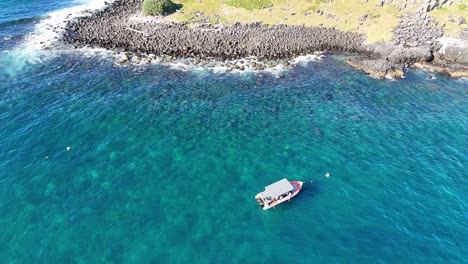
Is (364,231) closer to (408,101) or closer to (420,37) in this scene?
(408,101)

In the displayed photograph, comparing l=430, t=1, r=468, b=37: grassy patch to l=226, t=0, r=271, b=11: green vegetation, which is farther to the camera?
l=226, t=0, r=271, b=11: green vegetation

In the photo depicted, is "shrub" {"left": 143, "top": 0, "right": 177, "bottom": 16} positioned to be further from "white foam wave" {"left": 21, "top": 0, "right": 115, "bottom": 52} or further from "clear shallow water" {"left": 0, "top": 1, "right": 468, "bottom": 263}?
"clear shallow water" {"left": 0, "top": 1, "right": 468, "bottom": 263}

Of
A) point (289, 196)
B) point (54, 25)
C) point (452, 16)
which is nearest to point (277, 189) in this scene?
point (289, 196)

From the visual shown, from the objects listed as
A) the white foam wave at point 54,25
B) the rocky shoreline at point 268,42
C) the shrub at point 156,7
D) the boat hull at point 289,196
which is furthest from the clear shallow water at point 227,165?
the shrub at point 156,7

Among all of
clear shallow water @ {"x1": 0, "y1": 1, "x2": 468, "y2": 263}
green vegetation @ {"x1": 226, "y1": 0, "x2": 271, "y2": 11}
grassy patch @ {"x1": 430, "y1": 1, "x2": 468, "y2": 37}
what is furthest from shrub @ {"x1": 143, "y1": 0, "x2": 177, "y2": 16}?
grassy patch @ {"x1": 430, "y1": 1, "x2": 468, "y2": 37}

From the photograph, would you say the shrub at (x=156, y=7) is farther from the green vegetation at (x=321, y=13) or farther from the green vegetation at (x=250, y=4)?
the green vegetation at (x=250, y=4)

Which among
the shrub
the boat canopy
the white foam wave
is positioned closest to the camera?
the boat canopy
